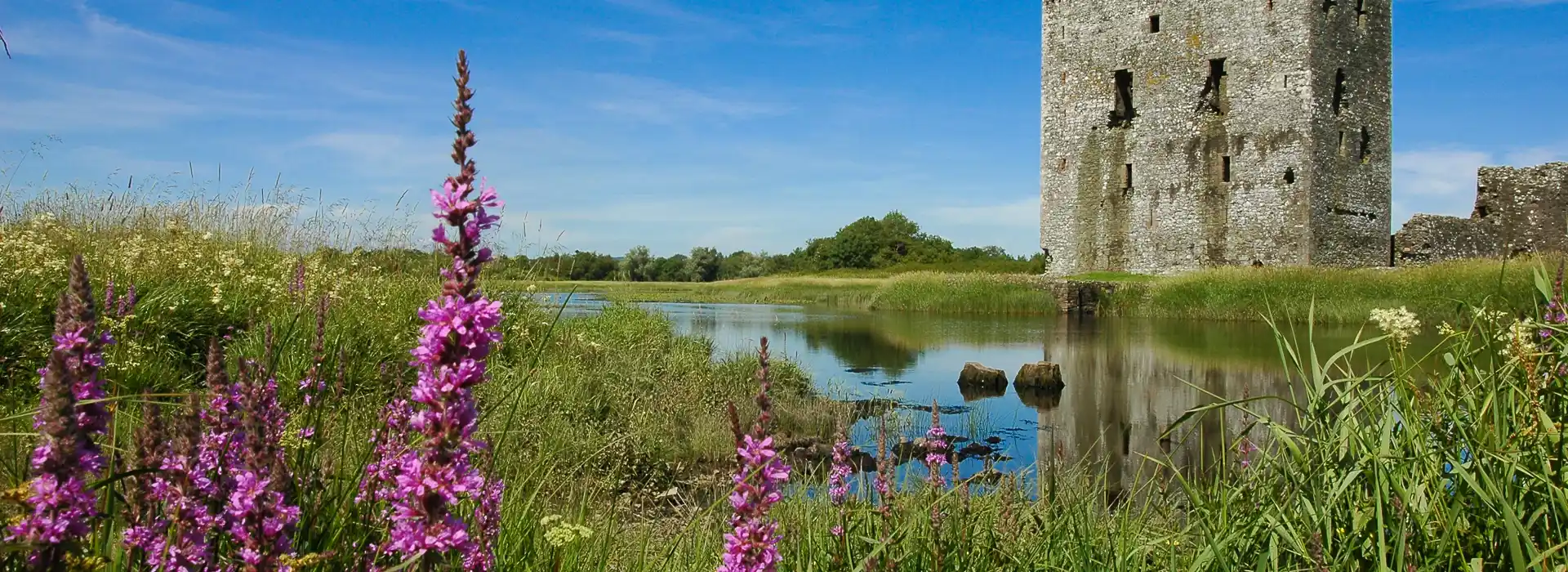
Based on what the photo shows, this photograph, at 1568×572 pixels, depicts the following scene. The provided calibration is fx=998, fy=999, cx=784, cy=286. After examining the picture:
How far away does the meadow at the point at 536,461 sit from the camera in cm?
127

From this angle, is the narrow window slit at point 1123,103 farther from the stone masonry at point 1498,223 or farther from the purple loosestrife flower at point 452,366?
the purple loosestrife flower at point 452,366

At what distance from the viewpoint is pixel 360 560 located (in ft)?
5.95

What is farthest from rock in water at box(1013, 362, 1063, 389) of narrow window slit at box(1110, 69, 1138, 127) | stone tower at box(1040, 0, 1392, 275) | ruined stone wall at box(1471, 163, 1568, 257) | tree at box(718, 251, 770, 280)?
tree at box(718, 251, 770, 280)

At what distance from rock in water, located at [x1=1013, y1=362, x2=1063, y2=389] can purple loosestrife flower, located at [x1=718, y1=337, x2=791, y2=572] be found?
10367mm

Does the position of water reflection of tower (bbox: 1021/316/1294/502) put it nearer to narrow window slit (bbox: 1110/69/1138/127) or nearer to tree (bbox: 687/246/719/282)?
narrow window slit (bbox: 1110/69/1138/127)

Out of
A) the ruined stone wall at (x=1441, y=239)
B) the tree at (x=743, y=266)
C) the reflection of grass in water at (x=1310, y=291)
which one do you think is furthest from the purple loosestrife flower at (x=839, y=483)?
the tree at (x=743, y=266)

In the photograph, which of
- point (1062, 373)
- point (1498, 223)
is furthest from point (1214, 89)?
point (1062, 373)

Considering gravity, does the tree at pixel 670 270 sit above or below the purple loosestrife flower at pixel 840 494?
above

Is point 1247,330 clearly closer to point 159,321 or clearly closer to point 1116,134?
point 1116,134

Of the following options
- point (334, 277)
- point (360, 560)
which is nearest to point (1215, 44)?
point (334, 277)

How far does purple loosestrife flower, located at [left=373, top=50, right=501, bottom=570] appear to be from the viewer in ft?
Answer: 3.99

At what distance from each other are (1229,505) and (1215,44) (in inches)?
993

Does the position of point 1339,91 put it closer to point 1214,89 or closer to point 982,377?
point 1214,89

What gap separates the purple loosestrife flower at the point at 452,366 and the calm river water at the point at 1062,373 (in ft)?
7.09
